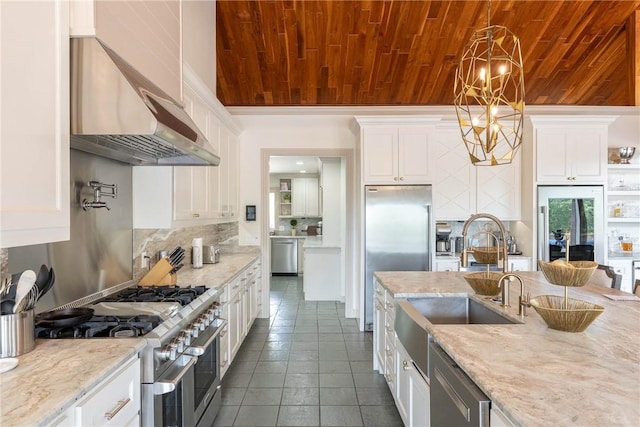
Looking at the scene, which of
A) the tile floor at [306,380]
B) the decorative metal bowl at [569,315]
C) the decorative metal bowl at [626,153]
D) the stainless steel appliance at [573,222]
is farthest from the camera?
the decorative metal bowl at [626,153]

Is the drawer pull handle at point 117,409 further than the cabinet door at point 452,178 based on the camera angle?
No

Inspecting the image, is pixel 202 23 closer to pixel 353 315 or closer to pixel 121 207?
pixel 121 207

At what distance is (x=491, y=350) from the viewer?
1.32 meters

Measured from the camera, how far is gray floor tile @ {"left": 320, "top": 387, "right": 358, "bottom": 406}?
2.68 m

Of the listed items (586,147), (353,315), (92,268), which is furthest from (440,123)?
(92,268)

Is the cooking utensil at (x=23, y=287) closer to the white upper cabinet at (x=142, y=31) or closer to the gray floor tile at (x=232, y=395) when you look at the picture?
the white upper cabinet at (x=142, y=31)

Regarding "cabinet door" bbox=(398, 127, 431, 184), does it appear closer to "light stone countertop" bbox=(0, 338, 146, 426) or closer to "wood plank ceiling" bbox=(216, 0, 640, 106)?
"wood plank ceiling" bbox=(216, 0, 640, 106)

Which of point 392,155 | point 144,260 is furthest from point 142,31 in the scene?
point 392,155

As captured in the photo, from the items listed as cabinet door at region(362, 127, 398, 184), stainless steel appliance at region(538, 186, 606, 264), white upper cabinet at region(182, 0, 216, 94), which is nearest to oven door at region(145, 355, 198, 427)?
white upper cabinet at region(182, 0, 216, 94)

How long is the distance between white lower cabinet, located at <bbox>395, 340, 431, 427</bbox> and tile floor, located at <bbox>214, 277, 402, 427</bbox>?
0.41m

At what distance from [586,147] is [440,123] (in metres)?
1.75

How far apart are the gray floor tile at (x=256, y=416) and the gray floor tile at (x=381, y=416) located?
2.11 ft

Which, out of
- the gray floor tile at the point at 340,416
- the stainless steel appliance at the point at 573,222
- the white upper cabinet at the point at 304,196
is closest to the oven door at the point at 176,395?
the gray floor tile at the point at 340,416

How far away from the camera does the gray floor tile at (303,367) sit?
10.5 feet
